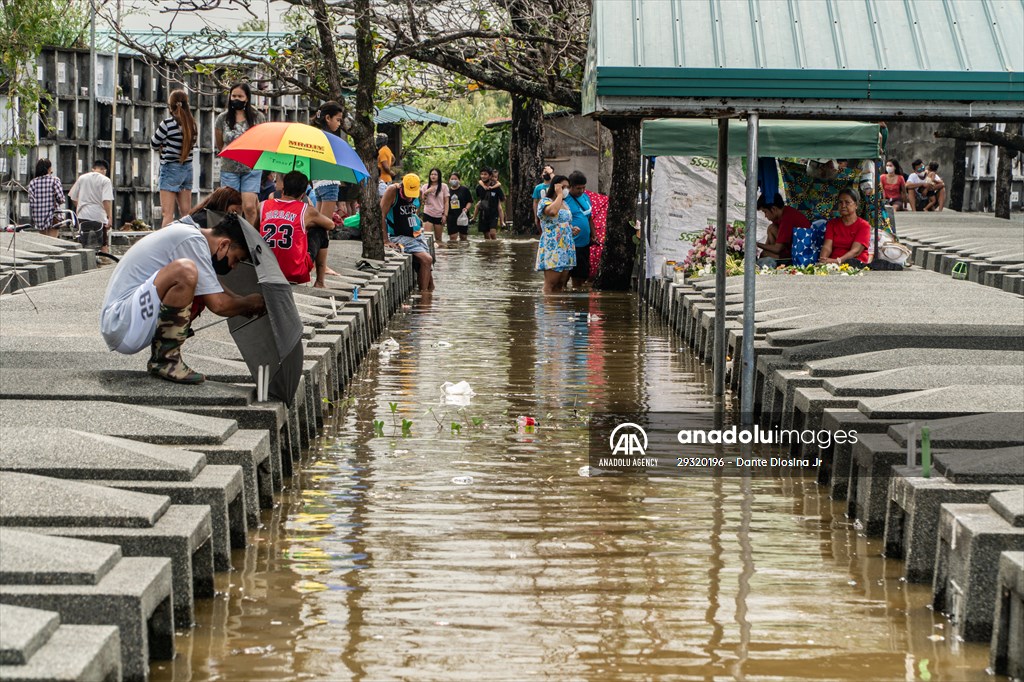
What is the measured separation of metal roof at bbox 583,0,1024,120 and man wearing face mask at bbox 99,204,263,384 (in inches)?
98.8

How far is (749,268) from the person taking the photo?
11.0 m

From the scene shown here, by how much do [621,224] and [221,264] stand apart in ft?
44.2

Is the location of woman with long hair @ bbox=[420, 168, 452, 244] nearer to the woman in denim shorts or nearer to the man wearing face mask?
the woman in denim shorts

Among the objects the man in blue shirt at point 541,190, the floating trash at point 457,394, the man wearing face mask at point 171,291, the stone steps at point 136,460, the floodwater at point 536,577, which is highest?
the man in blue shirt at point 541,190

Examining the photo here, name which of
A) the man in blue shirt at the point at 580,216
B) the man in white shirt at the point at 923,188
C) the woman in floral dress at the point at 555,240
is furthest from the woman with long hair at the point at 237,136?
the man in white shirt at the point at 923,188

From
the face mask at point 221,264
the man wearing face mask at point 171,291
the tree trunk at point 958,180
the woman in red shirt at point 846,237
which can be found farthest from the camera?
the tree trunk at point 958,180

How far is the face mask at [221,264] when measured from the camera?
9344mm

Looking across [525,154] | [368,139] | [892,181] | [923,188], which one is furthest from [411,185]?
[923,188]

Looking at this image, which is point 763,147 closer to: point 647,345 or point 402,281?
point 647,345

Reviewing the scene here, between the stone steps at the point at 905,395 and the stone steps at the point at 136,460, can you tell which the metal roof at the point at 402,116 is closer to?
the stone steps at the point at 905,395

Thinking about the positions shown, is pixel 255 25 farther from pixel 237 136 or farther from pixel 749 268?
pixel 749 268

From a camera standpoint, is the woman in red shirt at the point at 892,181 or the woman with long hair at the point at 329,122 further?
the woman in red shirt at the point at 892,181

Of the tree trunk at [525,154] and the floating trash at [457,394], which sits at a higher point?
the tree trunk at [525,154]

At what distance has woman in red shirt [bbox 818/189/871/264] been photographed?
719 inches
